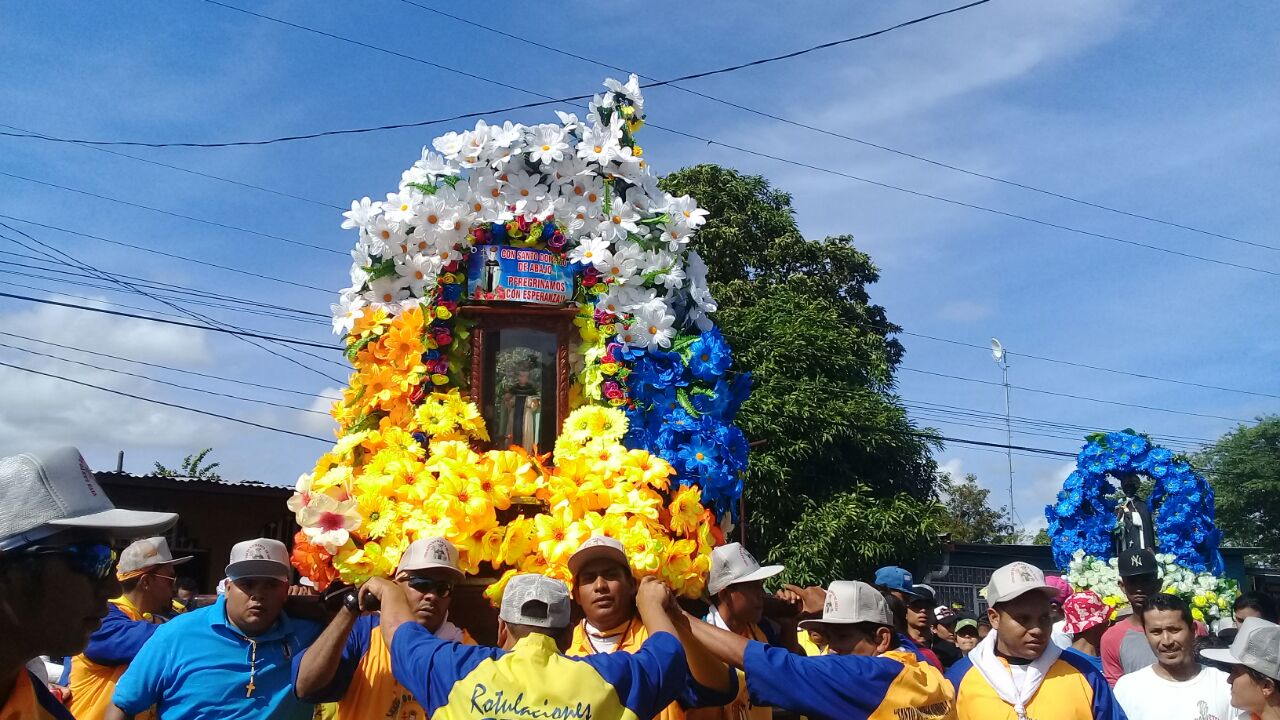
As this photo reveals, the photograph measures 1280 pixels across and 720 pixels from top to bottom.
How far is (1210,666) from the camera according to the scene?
4738 millimetres

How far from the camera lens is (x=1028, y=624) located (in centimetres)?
389

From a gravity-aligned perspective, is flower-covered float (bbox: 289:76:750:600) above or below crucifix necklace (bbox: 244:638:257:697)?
above

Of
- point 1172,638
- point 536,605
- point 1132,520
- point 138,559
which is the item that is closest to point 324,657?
point 536,605

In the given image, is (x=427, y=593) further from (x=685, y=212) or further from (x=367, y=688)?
(x=685, y=212)

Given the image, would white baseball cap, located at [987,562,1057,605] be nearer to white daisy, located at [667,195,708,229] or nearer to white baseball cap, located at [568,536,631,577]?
white baseball cap, located at [568,536,631,577]

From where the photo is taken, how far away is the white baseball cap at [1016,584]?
12.7 ft

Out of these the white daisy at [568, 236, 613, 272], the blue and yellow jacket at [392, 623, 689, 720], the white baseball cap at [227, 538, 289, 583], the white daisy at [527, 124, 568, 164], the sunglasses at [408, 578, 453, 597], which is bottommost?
the blue and yellow jacket at [392, 623, 689, 720]

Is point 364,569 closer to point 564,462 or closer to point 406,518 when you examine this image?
point 406,518

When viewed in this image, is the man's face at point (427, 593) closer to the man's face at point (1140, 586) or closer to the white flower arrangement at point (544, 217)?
the white flower arrangement at point (544, 217)

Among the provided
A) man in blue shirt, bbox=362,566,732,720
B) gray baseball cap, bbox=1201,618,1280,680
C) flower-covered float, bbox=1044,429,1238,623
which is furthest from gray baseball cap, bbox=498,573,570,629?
flower-covered float, bbox=1044,429,1238,623

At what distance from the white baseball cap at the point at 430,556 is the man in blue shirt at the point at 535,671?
1.95ft

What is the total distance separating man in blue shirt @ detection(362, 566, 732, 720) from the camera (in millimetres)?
3029

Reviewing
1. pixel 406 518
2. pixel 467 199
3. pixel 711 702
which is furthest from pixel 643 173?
pixel 711 702

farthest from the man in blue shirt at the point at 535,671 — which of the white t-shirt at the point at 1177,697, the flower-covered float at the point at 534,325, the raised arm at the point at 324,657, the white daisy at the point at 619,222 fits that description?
the white daisy at the point at 619,222
